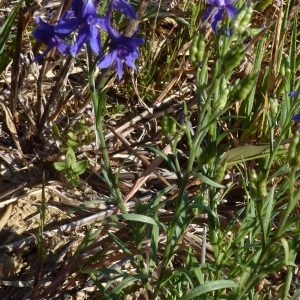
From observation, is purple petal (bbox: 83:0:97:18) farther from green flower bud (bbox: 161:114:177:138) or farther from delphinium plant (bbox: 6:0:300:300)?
green flower bud (bbox: 161:114:177:138)

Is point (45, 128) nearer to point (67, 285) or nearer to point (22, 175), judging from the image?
point (22, 175)

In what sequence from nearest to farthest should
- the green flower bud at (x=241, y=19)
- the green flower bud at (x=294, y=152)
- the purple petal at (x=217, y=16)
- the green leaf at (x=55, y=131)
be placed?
the green flower bud at (x=294, y=152) < the green flower bud at (x=241, y=19) < the purple petal at (x=217, y=16) < the green leaf at (x=55, y=131)

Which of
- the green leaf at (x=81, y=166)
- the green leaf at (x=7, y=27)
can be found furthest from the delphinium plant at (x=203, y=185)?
the green leaf at (x=7, y=27)

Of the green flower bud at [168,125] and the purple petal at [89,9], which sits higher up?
the purple petal at [89,9]

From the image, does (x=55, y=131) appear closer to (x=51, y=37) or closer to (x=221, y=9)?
(x=51, y=37)

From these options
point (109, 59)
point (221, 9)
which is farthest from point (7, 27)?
point (221, 9)

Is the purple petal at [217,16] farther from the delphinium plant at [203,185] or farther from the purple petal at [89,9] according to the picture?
the purple petal at [89,9]

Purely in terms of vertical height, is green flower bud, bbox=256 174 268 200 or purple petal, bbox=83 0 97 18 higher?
purple petal, bbox=83 0 97 18

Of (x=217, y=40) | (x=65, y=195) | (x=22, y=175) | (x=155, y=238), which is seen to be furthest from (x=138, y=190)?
(x=217, y=40)

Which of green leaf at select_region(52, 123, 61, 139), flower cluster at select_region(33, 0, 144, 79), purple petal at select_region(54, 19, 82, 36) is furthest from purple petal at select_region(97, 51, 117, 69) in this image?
green leaf at select_region(52, 123, 61, 139)
